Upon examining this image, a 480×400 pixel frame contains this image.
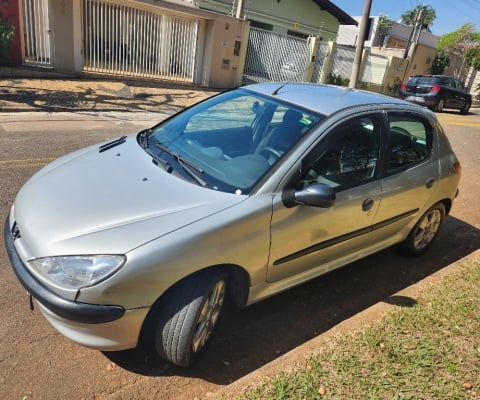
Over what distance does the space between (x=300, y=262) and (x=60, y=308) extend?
63.6 inches

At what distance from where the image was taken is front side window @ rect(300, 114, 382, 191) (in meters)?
2.93

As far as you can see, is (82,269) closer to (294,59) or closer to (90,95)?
(90,95)

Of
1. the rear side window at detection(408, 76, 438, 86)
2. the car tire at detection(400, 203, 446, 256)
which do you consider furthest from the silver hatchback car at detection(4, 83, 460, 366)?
the rear side window at detection(408, 76, 438, 86)

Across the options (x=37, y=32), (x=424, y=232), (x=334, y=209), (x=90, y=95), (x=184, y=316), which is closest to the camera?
(x=184, y=316)

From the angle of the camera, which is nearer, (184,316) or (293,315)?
(184,316)

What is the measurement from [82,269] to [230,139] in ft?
5.00

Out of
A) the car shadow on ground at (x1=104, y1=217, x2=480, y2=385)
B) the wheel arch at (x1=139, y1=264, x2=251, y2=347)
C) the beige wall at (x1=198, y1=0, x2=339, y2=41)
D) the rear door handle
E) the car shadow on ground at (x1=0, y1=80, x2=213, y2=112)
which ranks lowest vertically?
the car shadow on ground at (x1=0, y1=80, x2=213, y2=112)

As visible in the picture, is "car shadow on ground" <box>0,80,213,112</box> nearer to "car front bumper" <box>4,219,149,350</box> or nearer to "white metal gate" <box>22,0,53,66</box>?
"white metal gate" <box>22,0,53,66</box>

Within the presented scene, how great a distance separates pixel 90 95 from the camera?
11.2 metres

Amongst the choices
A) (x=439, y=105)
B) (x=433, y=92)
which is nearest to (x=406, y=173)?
(x=433, y=92)

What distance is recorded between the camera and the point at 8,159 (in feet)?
18.7

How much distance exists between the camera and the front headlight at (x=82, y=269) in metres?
2.14

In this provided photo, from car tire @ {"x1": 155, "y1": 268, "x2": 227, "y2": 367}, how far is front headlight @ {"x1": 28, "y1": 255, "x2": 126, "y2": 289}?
38 cm

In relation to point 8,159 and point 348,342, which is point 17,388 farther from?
point 8,159
